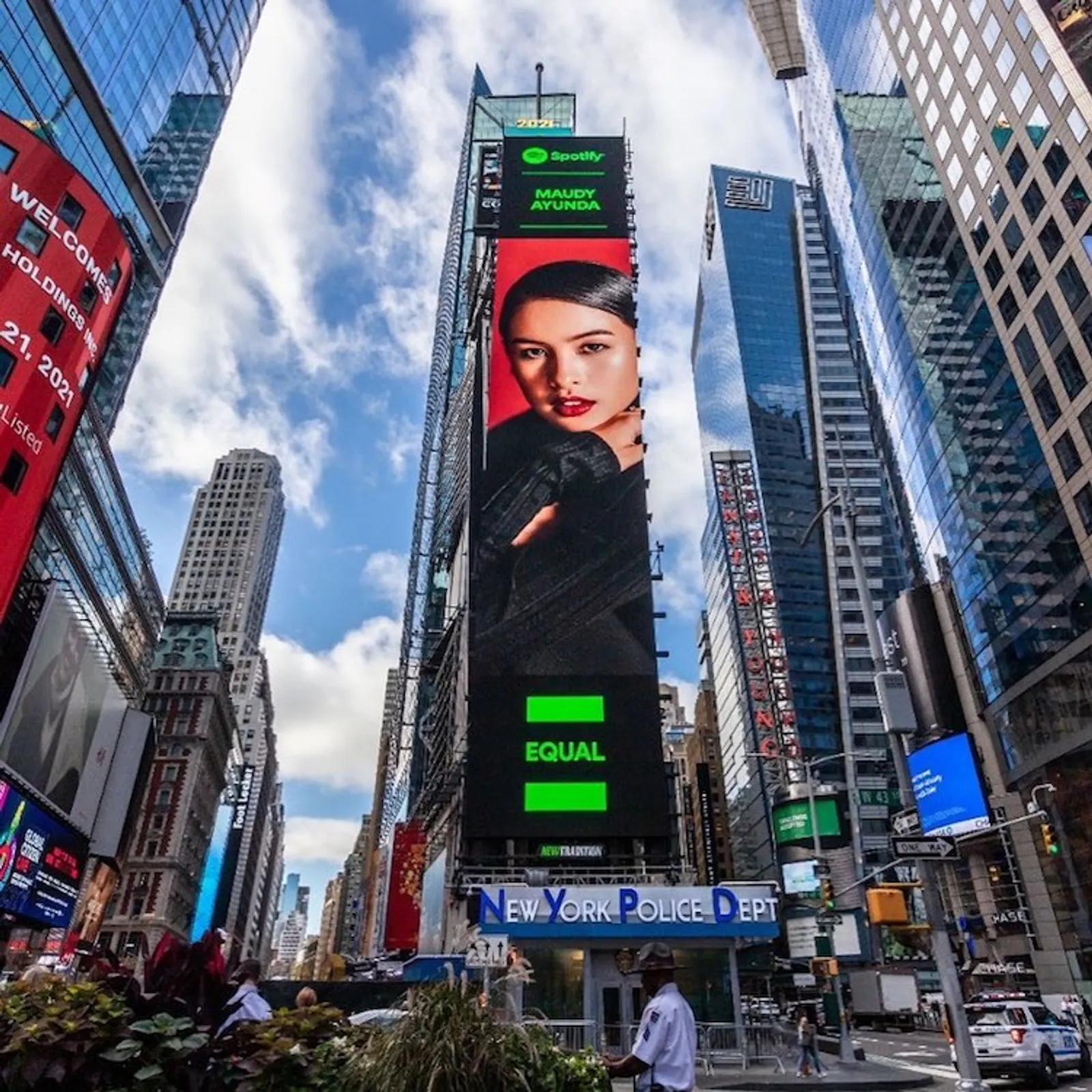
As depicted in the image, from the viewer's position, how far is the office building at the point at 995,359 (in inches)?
1967

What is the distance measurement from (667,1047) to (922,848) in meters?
9.60

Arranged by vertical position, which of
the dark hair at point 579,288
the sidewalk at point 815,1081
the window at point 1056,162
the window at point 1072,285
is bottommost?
the sidewalk at point 815,1081

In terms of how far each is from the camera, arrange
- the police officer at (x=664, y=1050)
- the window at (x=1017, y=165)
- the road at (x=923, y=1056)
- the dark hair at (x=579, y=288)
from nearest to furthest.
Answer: the police officer at (x=664, y=1050) < the road at (x=923, y=1056) < the dark hair at (x=579, y=288) < the window at (x=1017, y=165)

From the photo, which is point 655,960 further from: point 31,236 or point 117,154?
point 117,154

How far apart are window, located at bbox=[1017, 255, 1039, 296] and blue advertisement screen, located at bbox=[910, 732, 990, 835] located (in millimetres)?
Result: 47543

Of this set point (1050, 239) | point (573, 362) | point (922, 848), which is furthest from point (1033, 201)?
point (922, 848)

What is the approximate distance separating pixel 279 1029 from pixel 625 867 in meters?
35.9

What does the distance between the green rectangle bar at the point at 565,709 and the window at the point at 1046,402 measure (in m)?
33.9

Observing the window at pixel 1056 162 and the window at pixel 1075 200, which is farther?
the window at pixel 1056 162

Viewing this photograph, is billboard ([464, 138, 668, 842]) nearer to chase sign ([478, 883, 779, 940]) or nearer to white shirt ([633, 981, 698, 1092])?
chase sign ([478, 883, 779, 940])

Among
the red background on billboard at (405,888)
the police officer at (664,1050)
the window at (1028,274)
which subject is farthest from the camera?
the red background on billboard at (405,888)

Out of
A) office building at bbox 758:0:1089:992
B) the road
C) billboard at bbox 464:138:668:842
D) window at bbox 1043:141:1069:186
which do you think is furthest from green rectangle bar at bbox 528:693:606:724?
window at bbox 1043:141:1069:186

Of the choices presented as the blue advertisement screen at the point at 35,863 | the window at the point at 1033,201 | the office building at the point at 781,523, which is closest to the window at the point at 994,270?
the window at the point at 1033,201

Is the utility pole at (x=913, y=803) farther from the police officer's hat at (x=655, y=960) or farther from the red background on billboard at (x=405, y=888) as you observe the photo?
the red background on billboard at (x=405, y=888)
